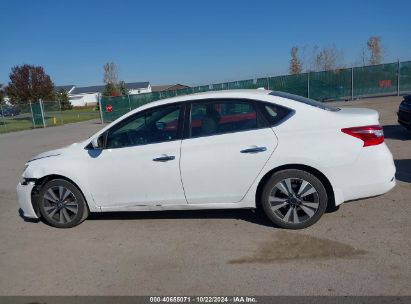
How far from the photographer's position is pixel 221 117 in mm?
4176

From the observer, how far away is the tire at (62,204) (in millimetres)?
4637

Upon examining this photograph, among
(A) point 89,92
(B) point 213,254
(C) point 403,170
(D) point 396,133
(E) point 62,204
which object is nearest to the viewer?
(B) point 213,254

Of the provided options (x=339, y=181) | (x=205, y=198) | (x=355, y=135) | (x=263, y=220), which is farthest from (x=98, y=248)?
(x=355, y=135)

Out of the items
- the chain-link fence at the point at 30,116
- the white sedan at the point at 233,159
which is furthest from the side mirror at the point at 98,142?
the chain-link fence at the point at 30,116

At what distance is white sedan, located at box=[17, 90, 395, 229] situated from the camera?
3875 mm

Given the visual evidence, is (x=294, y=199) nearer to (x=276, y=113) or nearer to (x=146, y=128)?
(x=276, y=113)

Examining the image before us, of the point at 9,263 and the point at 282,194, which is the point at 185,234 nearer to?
the point at 282,194

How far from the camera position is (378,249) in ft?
11.5

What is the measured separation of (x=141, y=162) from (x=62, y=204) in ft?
4.45

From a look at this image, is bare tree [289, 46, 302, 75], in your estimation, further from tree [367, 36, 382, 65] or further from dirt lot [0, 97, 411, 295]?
dirt lot [0, 97, 411, 295]

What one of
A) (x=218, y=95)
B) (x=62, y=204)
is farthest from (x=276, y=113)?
(x=62, y=204)

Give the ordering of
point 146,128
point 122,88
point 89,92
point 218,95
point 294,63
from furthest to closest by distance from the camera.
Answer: point 89,92
point 122,88
point 294,63
point 146,128
point 218,95

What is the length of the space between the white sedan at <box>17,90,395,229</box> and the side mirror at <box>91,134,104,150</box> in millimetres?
12

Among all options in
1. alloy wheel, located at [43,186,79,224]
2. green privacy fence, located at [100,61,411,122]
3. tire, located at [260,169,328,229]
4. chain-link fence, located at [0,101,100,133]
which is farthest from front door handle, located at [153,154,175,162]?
chain-link fence, located at [0,101,100,133]
